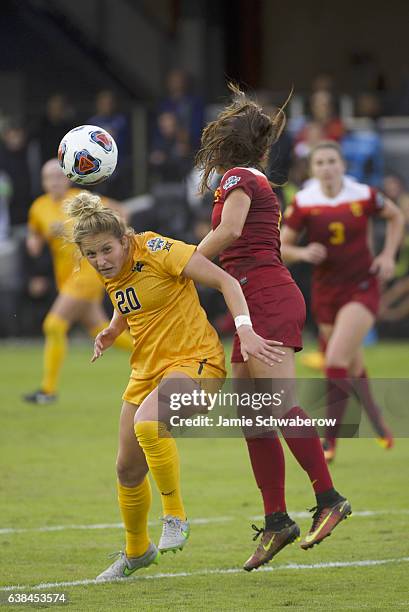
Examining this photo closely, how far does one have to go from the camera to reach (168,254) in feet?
20.0

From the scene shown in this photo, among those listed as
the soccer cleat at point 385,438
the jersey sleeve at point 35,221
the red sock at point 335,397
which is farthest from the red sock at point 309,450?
the jersey sleeve at point 35,221

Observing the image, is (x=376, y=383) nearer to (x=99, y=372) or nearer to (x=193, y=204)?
(x=99, y=372)

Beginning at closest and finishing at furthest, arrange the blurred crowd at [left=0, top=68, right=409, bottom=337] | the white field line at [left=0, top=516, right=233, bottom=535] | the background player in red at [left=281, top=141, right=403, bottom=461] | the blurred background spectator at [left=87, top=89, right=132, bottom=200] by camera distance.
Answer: the white field line at [left=0, top=516, right=233, bottom=535]
the background player in red at [left=281, top=141, right=403, bottom=461]
the blurred crowd at [left=0, top=68, right=409, bottom=337]
the blurred background spectator at [left=87, top=89, right=132, bottom=200]

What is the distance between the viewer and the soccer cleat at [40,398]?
1315 centimetres

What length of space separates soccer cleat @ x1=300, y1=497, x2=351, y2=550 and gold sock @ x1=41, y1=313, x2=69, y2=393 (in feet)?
23.3

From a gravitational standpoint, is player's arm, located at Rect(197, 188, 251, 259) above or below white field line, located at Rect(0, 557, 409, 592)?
above

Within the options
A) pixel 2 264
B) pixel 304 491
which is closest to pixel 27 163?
pixel 2 264

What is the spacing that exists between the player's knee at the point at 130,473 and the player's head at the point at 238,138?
58.4 inches

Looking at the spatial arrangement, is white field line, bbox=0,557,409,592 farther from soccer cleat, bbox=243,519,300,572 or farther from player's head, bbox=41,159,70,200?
player's head, bbox=41,159,70,200

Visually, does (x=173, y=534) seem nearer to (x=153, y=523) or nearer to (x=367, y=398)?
(x=153, y=523)

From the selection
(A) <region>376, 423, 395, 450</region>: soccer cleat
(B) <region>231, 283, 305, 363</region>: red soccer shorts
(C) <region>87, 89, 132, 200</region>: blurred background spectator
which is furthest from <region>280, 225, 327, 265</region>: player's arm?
(C) <region>87, 89, 132, 200</region>: blurred background spectator

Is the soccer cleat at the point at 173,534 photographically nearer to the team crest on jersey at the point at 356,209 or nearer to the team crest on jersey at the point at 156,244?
the team crest on jersey at the point at 156,244

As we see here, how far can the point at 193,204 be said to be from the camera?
1862 cm

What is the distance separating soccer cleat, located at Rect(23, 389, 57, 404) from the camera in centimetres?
1315
